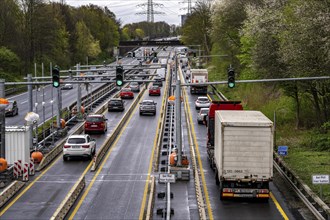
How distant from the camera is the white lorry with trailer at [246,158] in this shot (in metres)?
24.9

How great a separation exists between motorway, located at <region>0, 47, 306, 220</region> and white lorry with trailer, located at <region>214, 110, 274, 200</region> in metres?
0.65

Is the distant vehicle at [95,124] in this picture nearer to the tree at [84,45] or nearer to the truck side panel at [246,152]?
the truck side panel at [246,152]

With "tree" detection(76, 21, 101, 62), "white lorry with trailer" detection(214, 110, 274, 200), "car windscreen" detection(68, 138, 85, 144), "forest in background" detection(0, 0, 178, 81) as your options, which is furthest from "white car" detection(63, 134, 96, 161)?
"tree" detection(76, 21, 101, 62)

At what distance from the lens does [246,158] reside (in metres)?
25.0

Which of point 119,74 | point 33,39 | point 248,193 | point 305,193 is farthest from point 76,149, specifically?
point 33,39

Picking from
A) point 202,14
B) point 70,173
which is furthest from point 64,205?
point 202,14

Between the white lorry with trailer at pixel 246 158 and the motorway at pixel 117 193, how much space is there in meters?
0.65

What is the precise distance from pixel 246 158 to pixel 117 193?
600 cm

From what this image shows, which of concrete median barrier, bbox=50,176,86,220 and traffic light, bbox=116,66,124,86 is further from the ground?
traffic light, bbox=116,66,124,86

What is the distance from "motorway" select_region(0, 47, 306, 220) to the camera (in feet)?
78.1

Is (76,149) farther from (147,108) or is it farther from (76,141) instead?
(147,108)

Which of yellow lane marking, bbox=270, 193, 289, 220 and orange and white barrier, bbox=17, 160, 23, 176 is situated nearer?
yellow lane marking, bbox=270, 193, 289, 220

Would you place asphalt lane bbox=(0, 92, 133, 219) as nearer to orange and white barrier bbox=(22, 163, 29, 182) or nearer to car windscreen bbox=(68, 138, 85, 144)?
orange and white barrier bbox=(22, 163, 29, 182)

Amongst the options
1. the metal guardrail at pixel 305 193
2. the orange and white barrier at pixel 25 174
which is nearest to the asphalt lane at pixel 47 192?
the orange and white barrier at pixel 25 174
